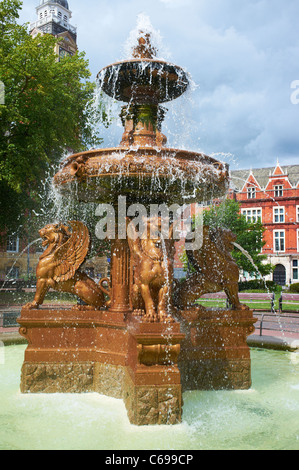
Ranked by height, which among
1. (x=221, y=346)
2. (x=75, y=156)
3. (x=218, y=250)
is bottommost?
(x=221, y=346)

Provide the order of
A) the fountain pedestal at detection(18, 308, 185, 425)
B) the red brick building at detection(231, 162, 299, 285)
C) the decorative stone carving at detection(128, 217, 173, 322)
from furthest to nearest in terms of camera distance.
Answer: the red brick building at detection(231, 162, 299, 285) < the fountain pedestal at detection(18, 308, 185, 425) < the decorative stone carving at detection(128, 217, 173, 322)

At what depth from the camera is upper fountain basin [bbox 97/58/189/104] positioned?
6102mm

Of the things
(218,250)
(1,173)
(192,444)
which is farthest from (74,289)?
(1,173)

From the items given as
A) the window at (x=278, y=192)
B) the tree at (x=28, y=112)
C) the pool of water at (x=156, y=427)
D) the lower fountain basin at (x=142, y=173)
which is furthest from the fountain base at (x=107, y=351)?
the window at (x=278, y=192)

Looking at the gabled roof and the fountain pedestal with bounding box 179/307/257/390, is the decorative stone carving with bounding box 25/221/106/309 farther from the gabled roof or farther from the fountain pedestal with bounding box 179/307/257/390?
the gabled roof

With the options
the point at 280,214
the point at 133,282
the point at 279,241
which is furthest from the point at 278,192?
the point at 133,282

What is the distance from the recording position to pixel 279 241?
172 feet

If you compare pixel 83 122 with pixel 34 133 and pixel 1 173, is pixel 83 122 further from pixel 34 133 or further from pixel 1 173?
pixel 1 173

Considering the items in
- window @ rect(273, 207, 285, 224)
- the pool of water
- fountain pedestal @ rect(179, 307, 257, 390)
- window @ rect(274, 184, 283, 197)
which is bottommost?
the pool of water

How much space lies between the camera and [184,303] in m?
5.95

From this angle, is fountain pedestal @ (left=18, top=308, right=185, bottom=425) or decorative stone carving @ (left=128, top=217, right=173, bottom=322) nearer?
decorative stone carving @ (left=128, top=217, right=173, bottom=322)

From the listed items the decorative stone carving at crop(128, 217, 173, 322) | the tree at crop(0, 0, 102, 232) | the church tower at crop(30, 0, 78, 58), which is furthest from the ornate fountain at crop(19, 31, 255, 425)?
the church tower at crop(30, 0, 78, 58)
